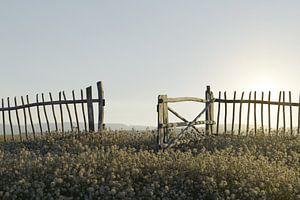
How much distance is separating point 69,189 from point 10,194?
3.33 feet

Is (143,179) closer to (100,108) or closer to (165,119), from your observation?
(165,119)

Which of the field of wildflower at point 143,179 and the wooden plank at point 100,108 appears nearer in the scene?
the field of wildflower at point 143,179

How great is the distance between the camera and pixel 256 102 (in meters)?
23.4

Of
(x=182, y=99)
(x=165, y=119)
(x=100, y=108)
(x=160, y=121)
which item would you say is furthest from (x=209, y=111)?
(x=160, y=121)

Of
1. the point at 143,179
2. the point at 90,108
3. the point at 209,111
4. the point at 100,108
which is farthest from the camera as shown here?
the point at 209,111

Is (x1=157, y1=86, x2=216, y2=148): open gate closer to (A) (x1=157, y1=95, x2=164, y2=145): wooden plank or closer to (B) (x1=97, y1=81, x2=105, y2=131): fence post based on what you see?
(A) (x1=157, y1=95, x2=164, y2=145): wooden plank

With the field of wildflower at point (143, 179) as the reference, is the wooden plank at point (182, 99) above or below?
above

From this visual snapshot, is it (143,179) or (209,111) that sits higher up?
(143,179)

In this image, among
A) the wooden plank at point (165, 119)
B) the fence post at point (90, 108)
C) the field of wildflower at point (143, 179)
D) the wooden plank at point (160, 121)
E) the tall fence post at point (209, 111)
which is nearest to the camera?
the field of wildflower at point (143, 179)

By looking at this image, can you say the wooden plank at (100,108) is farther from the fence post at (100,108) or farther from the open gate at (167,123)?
the open gate at (167,123)

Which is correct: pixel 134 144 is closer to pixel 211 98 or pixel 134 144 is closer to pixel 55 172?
pixel 211 98

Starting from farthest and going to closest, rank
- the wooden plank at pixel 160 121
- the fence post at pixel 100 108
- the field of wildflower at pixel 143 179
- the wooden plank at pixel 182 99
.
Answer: the fence post at pixel 100 108
the wooden plank at pixel 182 99
the wooden plank at pixel 160 121
the field of wildflower at pixel 143 179

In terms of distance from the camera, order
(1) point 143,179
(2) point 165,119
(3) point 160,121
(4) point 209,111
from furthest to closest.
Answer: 1. (4) point 209,111
2. (2) point 165,119
3. (3) point 160,121
4. (1) point 143,179

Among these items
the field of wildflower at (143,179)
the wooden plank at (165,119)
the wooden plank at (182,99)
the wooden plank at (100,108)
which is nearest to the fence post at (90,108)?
the wooden plank at (100,108)
